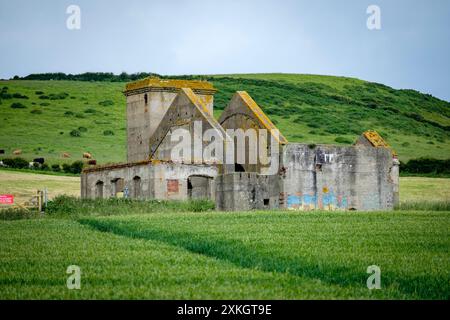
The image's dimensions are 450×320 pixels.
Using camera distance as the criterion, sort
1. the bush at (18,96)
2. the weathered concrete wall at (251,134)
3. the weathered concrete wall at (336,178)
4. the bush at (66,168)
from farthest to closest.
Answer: the bush at (18,96), the bush at (66,168), the weathered concrete wall at (251,134), the weathered concrete wall at (336,178)

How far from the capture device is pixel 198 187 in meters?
46.2

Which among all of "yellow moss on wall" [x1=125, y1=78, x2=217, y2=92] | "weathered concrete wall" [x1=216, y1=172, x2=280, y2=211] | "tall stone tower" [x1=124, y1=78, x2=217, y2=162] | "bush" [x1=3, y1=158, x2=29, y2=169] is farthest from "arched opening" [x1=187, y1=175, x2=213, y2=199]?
"bush" [x1=3, y1=158, x2=29, y2=169]

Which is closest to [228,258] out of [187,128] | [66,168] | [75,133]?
[187,128]

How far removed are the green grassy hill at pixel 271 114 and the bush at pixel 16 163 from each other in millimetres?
3361

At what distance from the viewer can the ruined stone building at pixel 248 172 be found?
39.4 m

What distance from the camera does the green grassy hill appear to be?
3260 inches

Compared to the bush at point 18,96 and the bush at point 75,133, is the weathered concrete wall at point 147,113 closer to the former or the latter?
the bush at point 75,133

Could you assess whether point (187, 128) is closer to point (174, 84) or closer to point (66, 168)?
point (174, 84)

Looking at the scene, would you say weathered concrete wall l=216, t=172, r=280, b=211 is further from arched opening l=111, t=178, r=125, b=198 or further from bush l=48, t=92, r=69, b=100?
bush l=48, t=92, r=69, b=100

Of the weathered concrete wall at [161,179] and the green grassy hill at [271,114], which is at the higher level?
the green grassy hill at [271,114]

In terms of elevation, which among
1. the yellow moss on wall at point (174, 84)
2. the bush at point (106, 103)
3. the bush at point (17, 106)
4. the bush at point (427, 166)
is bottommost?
the bush at point (427, 166)

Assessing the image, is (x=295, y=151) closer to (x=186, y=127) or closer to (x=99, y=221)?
(x=186, y=127)

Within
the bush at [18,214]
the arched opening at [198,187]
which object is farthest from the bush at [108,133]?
the bush at [18,214]

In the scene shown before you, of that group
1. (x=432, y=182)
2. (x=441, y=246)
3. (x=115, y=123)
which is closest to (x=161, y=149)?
(x=432, y=182)
